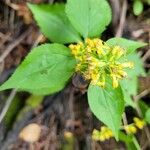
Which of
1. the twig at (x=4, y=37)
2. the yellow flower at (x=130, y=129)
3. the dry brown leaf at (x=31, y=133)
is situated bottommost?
the yellow flower at (x=130, y=129)

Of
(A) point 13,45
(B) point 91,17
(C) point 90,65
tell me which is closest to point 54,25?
(B) point 91,17

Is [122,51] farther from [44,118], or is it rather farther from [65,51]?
[44,118]

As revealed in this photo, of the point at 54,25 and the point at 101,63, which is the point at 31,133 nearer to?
the point at 54,25

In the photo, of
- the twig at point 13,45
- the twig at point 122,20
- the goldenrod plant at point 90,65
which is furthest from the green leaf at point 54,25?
the twig at point 122,20

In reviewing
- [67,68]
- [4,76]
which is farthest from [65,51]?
[4,76]

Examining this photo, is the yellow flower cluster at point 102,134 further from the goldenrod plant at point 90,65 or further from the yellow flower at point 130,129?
the goldenrod plant at point 90,65

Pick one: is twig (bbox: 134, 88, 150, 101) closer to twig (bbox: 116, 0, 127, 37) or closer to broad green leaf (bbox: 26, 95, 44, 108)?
twig (bbox: 116, 0, 127, 37)
